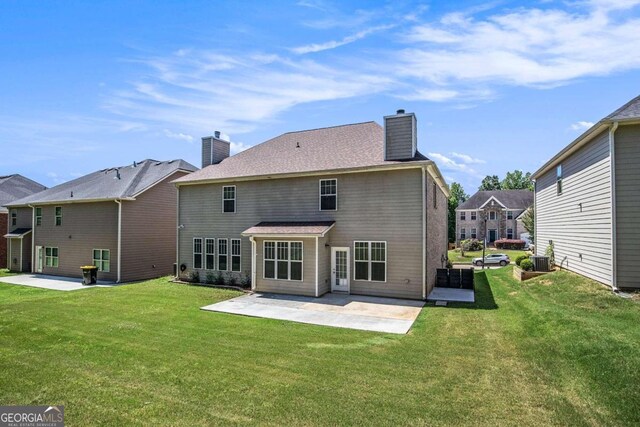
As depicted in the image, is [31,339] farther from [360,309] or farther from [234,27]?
[234,27]

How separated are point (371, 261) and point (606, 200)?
25.5 ft

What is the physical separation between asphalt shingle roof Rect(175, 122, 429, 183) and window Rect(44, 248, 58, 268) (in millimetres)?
11413

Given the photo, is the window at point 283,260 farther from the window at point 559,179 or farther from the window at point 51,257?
the window at point 51,257

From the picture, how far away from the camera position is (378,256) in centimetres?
1354

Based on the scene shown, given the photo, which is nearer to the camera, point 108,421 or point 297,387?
point 108,421

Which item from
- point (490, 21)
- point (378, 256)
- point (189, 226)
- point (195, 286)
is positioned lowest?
point (195, 286)

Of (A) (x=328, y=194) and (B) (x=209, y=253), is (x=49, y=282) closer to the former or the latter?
(B) (x=209, y=253)

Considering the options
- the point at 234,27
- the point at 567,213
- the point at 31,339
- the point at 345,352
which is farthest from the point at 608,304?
the point at 31,339

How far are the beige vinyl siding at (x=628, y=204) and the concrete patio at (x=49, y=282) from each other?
70.6 ft

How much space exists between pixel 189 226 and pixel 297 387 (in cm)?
1400

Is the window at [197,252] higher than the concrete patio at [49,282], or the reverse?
the window at [197,252]

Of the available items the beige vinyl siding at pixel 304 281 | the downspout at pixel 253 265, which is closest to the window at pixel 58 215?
the downspout at pixel 253 265

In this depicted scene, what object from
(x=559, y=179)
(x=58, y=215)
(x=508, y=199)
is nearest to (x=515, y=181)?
(x=508, y=199)

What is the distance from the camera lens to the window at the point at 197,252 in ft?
57.8
